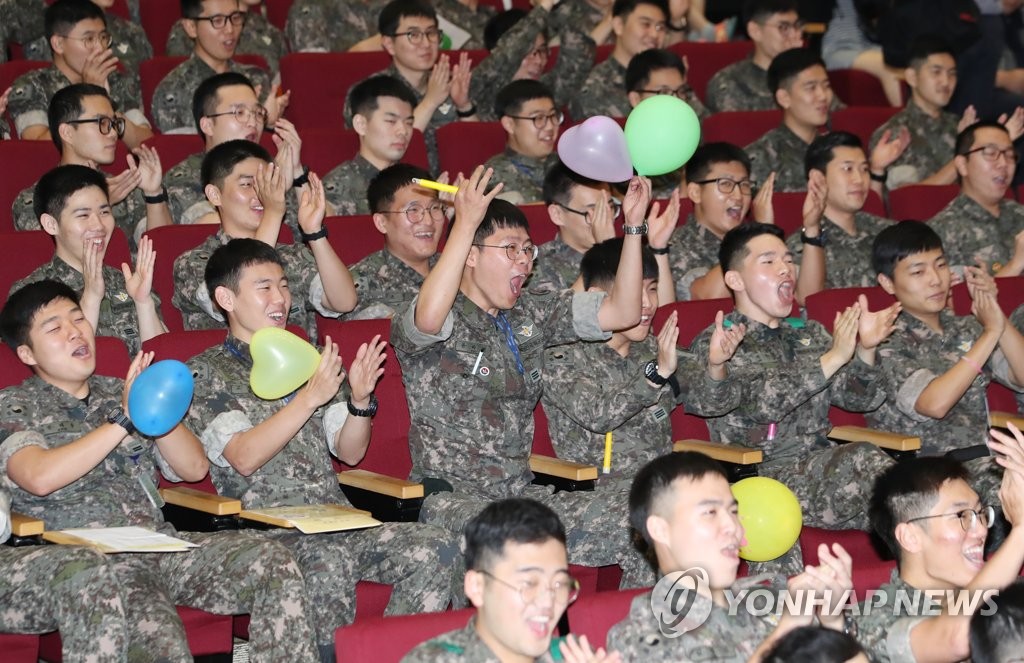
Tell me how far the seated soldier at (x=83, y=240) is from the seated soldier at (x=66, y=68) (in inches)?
47.3

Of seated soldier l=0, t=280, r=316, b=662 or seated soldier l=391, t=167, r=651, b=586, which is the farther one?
seated soldier l=391, t=167, r=651, b=586

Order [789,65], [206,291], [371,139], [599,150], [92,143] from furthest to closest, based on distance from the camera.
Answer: [789,65], [371,139], [92,143], [206,291], [599,150]

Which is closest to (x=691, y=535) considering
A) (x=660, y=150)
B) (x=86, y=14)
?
(x=660, y=150)

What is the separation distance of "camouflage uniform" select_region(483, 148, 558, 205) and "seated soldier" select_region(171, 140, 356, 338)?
43.6 inches

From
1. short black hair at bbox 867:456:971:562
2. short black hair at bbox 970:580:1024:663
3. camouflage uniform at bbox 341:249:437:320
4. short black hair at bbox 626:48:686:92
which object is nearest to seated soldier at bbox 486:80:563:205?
short black hair at bbox 626:48:686:92

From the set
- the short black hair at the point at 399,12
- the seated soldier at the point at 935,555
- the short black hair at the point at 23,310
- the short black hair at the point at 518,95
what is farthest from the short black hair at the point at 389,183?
the seated soldier at the point at 935,555

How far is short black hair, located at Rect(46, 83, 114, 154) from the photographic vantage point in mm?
5129

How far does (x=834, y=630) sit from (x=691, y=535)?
429 millimetres

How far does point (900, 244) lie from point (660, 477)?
6.98ft

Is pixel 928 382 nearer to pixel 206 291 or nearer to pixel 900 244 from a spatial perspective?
pixel 900 244

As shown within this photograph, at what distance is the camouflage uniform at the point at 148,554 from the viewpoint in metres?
3.26

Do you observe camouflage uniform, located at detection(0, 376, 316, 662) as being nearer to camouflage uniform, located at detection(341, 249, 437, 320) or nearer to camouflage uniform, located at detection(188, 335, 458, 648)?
camouflage uniform, located at detection(188, 335, 458, 648)

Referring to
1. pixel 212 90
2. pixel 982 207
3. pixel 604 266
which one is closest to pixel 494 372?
pixel 604 266

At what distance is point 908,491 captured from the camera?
3.26 m
